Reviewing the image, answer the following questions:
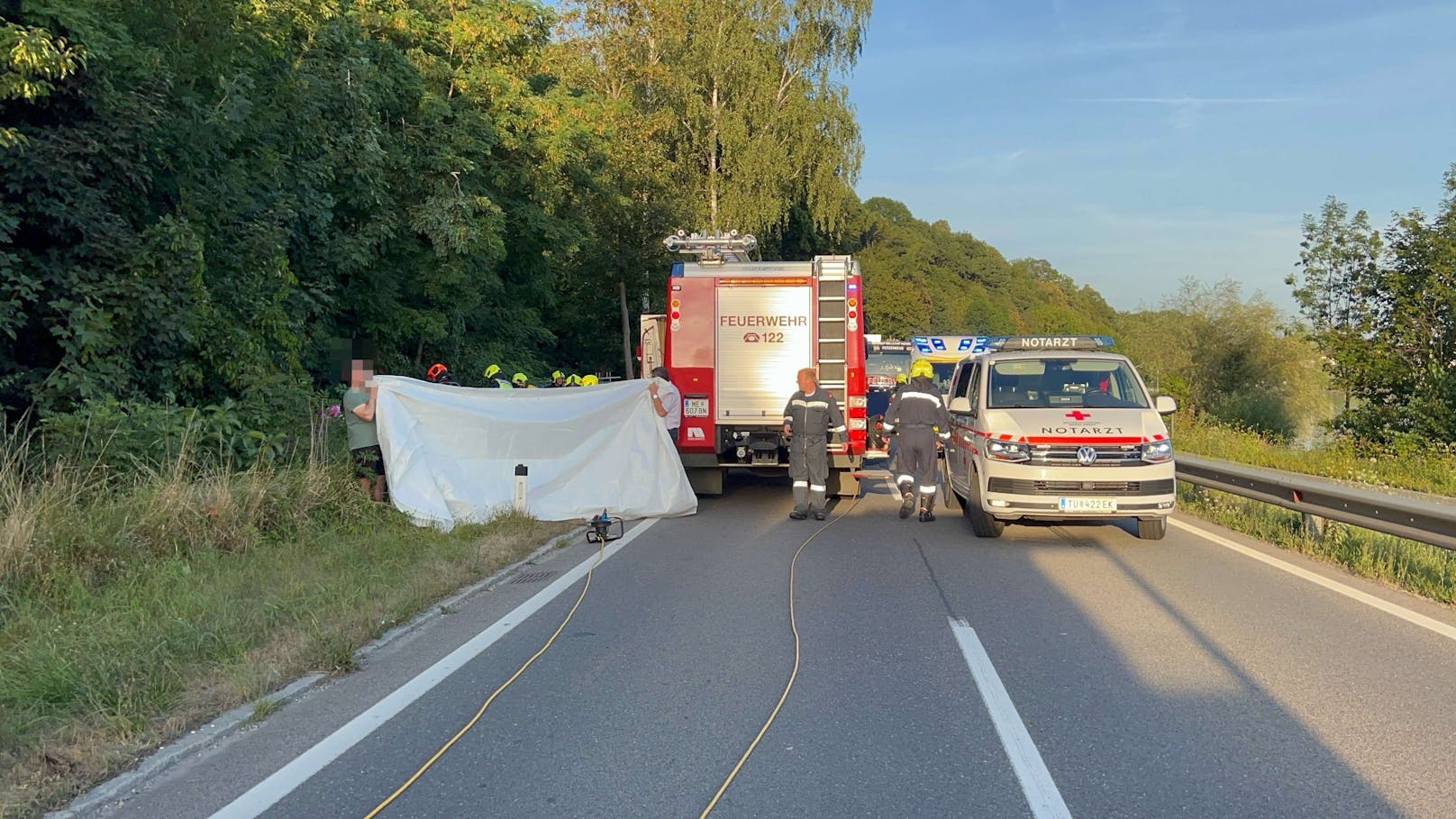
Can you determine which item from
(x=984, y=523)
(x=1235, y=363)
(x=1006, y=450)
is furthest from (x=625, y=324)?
(x=1006, y=450)

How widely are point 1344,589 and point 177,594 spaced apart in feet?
27.2

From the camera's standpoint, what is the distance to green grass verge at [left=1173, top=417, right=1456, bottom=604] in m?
9.21

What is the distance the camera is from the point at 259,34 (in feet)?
45.6

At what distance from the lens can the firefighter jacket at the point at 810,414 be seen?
12.6m

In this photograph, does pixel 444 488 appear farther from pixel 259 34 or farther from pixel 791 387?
pixel 259 34

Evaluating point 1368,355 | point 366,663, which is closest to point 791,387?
point 366,663

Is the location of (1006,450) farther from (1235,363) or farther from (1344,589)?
(1235,363)

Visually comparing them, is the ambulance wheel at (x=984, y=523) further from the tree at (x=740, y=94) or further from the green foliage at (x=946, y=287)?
the green foliage at (x=946, y=287)

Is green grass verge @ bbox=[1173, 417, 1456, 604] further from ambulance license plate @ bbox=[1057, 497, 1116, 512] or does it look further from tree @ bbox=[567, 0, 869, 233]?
tree @ bbox=[567, 0, 869, 233]

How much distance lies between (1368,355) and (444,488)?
19.4 metres

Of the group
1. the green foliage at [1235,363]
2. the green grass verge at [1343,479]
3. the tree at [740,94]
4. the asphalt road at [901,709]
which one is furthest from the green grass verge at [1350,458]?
the tree at [740,94]

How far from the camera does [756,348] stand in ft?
46.5

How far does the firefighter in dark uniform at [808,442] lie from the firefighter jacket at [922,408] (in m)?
0.89

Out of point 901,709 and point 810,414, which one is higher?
point 810,414
